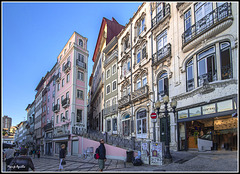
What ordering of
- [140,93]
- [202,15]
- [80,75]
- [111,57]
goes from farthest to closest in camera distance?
1. [80,75]
2. [111,57]
3. [140,93]
4. [202,15]

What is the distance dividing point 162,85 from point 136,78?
5.01m

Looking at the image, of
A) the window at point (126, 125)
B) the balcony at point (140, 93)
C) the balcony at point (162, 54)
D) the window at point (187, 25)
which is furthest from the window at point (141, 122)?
the window at point (187, 25)

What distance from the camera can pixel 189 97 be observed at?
1373cm

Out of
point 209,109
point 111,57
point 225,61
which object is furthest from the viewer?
point 111,57

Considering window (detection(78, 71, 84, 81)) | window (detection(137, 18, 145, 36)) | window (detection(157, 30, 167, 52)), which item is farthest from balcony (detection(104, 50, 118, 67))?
window (detection(157, 30, 167, 52))

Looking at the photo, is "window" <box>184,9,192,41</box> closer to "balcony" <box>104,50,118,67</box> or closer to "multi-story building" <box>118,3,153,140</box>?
"multi-story building" <box>118,3,153,140</box>

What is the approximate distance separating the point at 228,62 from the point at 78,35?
2514cm

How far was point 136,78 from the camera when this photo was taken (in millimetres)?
21953

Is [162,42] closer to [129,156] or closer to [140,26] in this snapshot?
[140,26]

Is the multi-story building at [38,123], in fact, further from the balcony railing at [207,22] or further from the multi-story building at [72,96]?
the balcony railing at [207,22]

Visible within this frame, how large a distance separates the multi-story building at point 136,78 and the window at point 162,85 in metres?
1.12

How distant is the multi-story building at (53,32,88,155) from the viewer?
28.2m

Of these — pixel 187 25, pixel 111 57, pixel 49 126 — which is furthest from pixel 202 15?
pixel 49 126

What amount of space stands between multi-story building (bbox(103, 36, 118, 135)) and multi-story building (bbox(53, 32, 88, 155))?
3.40m
